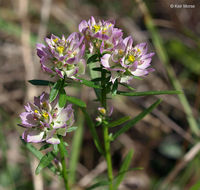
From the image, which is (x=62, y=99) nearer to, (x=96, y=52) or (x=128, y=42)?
(x=96, y=52)

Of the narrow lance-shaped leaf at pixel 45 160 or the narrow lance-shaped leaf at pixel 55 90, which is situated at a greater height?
the narrow lance-shaped leaf at pixel 55 90

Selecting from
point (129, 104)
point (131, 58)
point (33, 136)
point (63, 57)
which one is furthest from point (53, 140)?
point (129, 104)

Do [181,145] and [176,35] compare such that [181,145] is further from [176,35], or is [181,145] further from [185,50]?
[176,35]

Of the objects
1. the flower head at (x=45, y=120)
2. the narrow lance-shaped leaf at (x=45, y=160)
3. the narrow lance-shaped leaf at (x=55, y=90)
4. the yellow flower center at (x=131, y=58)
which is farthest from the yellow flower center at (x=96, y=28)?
the narrow lance-shaped leaf at (x=45, y=160)

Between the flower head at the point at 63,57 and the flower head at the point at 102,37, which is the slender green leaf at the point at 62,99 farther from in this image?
the flower head at the point at 102,37

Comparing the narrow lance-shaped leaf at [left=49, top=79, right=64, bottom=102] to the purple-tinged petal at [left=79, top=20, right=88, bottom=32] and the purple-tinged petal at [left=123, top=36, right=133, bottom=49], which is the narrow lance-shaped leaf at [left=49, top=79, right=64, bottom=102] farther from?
the purple-tinged petal at [left=123, top=36, right=133, bottom=49]
